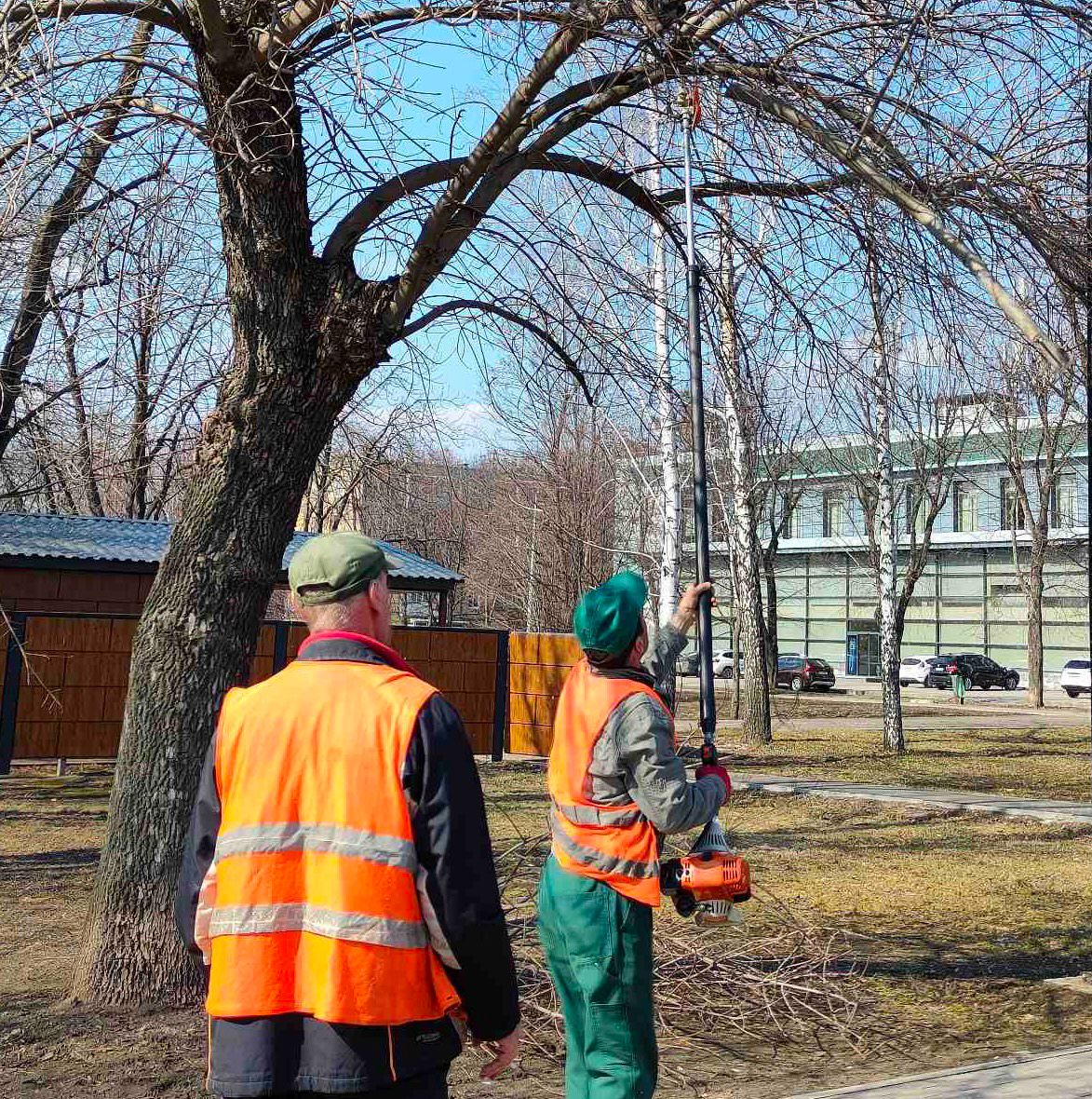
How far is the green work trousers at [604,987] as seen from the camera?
3.36m

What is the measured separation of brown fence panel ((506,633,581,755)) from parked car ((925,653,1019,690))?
103 feet

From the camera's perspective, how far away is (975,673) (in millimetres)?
45938

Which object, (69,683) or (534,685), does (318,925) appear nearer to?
(69,683)

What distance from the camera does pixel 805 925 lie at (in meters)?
6.52

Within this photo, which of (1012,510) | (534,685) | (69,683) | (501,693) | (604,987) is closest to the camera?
(604,987)

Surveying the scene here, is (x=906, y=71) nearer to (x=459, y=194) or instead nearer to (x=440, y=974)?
(x=459, y=194)

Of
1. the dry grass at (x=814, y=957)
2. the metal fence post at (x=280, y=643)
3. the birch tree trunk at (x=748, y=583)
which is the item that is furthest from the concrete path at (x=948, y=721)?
the dry grass at (x=814, y=957)

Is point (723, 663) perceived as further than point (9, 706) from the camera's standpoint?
Yes

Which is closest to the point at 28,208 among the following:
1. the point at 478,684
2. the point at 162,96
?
the point at 162,96

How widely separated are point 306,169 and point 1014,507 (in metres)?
29.2

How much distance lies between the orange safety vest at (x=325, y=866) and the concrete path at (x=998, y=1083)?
270 centimetres

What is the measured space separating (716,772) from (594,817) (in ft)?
1.46

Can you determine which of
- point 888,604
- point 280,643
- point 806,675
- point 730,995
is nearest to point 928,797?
point 888,604

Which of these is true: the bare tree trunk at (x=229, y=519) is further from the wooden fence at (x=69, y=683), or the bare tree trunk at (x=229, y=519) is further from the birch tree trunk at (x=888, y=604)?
the birch tree trunk at (x=888, y=604)
